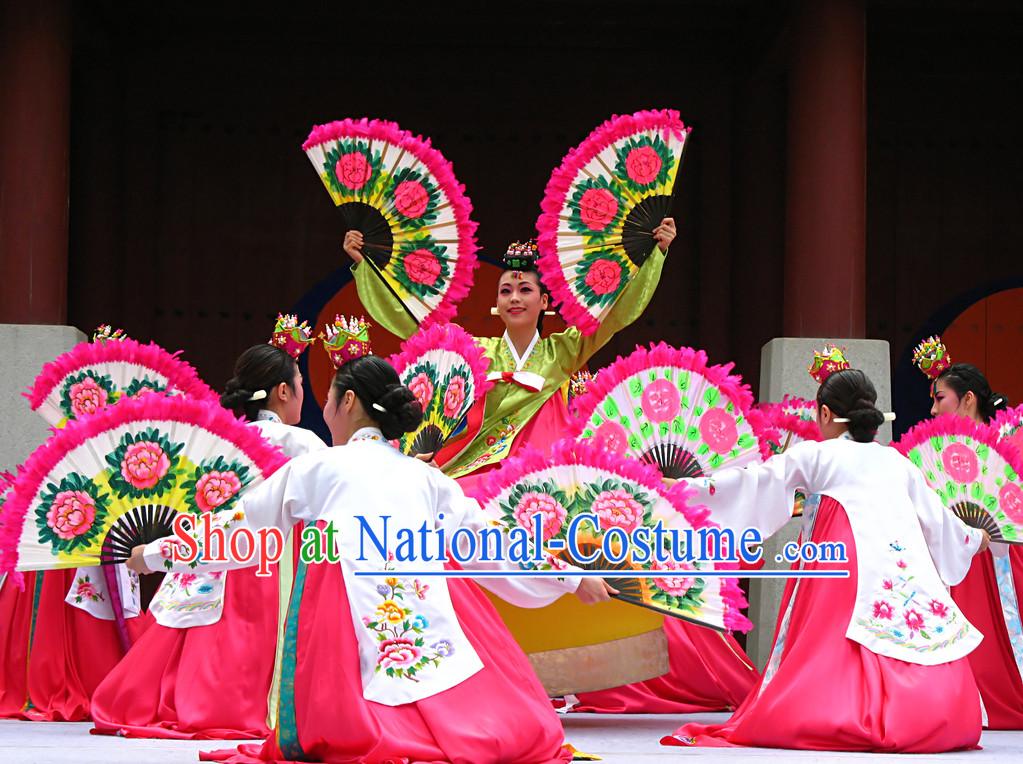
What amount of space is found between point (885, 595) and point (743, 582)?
2.77 m

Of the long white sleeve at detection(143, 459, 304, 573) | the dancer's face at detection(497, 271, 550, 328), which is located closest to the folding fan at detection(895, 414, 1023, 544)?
the dancer's face at detection(497, 271, 550, 328)

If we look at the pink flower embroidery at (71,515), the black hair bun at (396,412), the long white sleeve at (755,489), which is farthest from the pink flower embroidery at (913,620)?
the pink flower embroidery at (71,515)

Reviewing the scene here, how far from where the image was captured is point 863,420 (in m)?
4.82

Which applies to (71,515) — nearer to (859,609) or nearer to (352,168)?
(352,168)

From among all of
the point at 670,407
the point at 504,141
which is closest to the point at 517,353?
the point at 670,407

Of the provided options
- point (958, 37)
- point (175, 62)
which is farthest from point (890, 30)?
point (175, 62)

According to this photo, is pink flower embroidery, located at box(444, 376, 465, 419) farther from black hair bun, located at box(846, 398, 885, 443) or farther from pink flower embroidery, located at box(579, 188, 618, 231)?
black hair bun, located at box(846, 398, 885, 443)

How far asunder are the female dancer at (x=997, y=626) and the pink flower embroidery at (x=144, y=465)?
281cm

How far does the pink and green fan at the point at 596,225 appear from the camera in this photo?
5434 millimetres

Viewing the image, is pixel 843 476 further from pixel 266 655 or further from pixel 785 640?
pixel 266 655

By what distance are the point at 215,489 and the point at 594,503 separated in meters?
1.02

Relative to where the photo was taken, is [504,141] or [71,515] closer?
[71,515]

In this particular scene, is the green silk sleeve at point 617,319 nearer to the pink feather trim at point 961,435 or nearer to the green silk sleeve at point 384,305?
the green silk sleeve at point 384,305

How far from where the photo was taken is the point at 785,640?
4754mm
